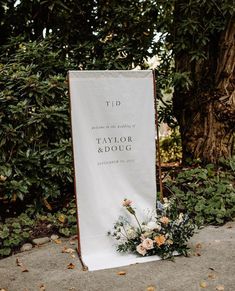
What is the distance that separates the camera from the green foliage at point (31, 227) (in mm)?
3981

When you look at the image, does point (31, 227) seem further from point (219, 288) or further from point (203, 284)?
point (219, 288)

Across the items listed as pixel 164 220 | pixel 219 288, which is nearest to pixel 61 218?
pixel 164 220

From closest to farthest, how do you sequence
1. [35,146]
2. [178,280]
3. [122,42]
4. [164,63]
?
1. [178,280]
2. [35,146]
3. [122,42]
4. [164,63]

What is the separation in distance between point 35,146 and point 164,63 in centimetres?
254

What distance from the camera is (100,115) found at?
3.64m

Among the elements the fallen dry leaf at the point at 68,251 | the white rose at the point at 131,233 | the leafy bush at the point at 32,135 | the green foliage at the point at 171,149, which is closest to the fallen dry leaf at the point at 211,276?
the white rose at the point at 131,233

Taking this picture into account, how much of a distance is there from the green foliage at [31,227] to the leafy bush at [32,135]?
0.22 meters

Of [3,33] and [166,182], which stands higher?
[3,33]

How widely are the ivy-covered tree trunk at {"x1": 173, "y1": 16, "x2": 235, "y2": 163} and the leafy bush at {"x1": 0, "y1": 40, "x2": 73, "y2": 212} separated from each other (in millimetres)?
1973

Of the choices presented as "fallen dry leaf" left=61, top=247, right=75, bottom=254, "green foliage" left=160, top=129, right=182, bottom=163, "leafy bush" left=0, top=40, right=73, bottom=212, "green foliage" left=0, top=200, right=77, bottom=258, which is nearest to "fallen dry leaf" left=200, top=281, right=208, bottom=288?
"fallen dry leaf" left=61, top=247, right=75, bottom=254

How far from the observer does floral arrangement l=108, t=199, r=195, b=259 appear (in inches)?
141

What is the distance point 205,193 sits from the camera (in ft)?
16.1

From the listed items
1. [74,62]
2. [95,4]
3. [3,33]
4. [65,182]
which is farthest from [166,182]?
[3,33]

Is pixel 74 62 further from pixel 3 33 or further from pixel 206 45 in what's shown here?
pixel 206 45
